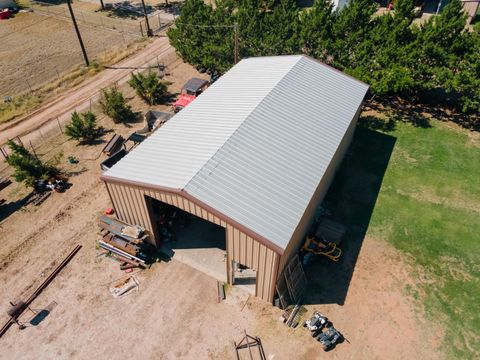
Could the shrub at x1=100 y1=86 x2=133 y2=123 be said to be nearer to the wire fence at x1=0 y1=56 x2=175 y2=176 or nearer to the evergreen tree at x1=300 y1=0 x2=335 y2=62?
the wire fence at x1=0 y1=56 x2=175 y2=176

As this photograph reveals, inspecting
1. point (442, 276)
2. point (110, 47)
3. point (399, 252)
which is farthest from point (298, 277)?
point (110, 47)

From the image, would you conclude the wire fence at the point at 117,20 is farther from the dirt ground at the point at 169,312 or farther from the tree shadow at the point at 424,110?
the dirt ground at the point at 169,312

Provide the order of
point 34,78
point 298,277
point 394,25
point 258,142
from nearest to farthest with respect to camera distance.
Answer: point 298,277 < point 258,142 < point 394,25 < point 34,78

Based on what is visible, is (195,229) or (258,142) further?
(195,229)

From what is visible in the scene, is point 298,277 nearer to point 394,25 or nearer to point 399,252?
point 399,252

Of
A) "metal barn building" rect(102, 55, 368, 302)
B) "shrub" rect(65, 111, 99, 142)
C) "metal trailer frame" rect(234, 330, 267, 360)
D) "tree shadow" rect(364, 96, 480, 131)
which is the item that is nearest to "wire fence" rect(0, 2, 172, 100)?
"shrub" rect(65, 111, 99, 142)

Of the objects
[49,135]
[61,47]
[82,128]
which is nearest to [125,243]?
[82,128]
